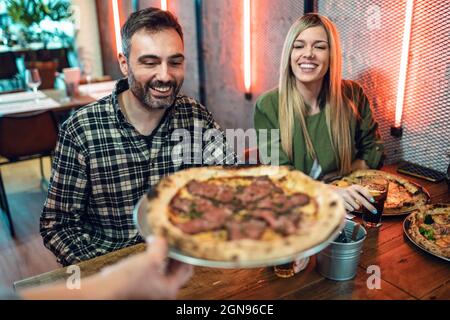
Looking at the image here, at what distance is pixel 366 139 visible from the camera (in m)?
2.66

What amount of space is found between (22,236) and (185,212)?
3.08 meters

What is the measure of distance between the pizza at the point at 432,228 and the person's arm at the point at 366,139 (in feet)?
2.47

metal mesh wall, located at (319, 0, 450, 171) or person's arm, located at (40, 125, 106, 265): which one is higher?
metal mesh wall, located at (319, 0, 450, 171)

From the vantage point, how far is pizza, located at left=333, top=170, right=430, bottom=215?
1893 millimetres

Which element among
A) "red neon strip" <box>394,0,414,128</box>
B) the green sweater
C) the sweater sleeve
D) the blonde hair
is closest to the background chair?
the green sweater

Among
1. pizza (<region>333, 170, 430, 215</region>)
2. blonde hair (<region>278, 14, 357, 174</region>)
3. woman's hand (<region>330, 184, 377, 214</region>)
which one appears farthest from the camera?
blonde hair (<region>278, 14, 357, 174</region>)

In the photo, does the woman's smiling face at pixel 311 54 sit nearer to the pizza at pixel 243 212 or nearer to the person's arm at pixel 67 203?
the pizza at pixel 243 212

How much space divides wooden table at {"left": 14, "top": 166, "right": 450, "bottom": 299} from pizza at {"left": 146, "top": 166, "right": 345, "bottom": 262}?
0.34 metres

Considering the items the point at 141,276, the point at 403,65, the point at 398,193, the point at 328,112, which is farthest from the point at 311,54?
the point at 141,276

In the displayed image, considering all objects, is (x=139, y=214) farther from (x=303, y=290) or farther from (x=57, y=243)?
(x=57, y=243)

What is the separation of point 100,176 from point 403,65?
6.44 ft

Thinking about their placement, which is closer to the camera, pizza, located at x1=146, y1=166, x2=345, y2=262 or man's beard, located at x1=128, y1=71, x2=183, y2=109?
pizza, located at x1=146, y1=166, x2=345, y2=262

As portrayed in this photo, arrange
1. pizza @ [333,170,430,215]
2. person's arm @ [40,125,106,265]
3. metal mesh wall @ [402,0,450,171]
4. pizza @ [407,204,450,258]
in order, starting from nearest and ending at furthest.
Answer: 1. pizza @ [407,204,450,258]
2. person's arm @ [40,125,106,265]
3. pizza @ [333,170,430,215]
4. metal mesh wall @ [402,0,450,171]

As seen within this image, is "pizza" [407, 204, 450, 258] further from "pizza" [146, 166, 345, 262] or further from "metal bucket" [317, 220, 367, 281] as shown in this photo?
"pizza" [146, 166, 345, 262]
